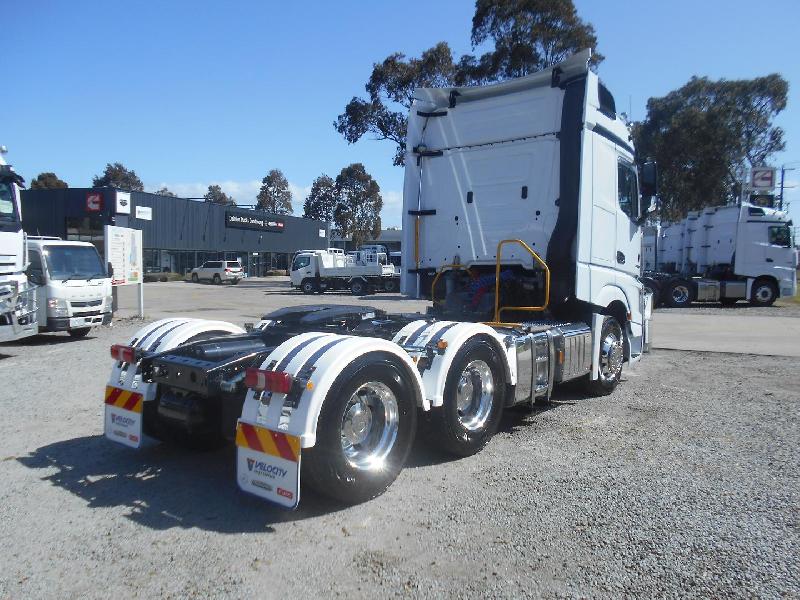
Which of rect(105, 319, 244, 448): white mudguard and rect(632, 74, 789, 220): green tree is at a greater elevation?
rect(632, 74, 789, 220): green tree

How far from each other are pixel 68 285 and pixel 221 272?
3516 centimetres

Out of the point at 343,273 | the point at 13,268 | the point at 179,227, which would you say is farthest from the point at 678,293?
the point at 179,227

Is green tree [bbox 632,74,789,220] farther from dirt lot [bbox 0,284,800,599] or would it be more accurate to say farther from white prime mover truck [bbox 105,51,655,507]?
dirt lot [bbox 0,284,800,599]

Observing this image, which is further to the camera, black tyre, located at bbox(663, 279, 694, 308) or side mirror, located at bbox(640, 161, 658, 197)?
black tyre, located at bbox(663, 279, 694, 308)

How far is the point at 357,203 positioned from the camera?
7231 cm

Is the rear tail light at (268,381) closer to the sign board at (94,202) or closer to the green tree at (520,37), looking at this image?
the green tree at (520,37)

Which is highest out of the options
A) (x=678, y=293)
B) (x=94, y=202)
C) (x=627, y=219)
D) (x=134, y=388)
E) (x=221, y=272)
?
(x=94, y=202)

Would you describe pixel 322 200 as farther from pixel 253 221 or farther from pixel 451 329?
pixel 451 329

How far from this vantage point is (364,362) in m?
4.14

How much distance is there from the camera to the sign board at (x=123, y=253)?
48.4 ft

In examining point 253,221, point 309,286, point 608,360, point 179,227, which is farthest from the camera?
point 253,221

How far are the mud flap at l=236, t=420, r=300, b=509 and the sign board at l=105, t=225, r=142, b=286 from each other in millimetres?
11783

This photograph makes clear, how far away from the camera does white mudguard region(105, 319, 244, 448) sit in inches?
189

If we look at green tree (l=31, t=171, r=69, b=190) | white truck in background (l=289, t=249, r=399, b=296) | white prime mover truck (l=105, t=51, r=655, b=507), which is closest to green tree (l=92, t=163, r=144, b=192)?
green tree (l=31, t=171, r=69, b=190)
